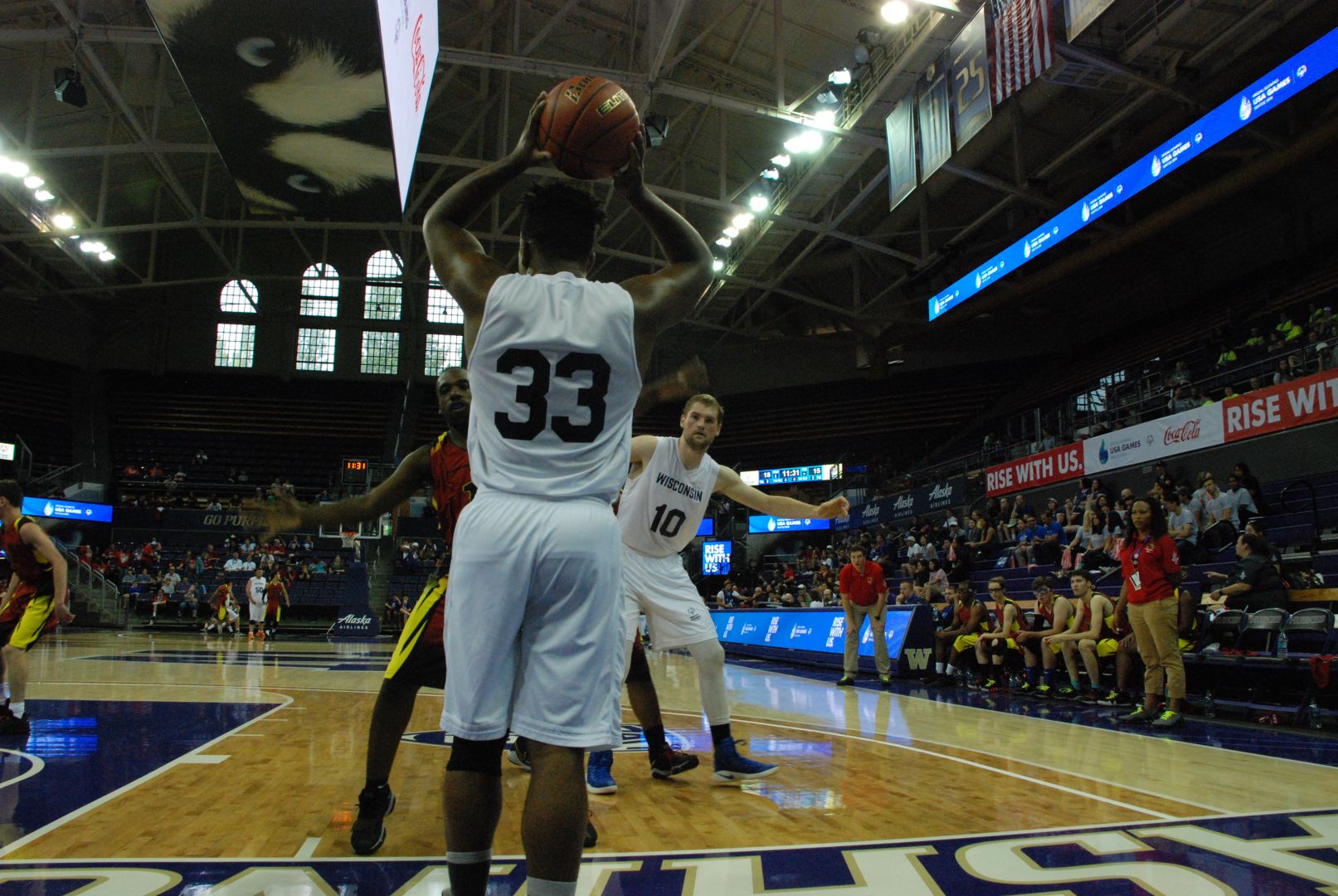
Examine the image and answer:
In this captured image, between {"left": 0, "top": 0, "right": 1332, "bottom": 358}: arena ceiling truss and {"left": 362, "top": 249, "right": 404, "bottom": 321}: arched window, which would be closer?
{"left": 0, "top": 0, "right": 1332, "bottom": 358}: arena ceiling truss

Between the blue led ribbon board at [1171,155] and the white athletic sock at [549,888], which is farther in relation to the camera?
the blue led ribbon board at [1171,155]

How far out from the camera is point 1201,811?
364 cm

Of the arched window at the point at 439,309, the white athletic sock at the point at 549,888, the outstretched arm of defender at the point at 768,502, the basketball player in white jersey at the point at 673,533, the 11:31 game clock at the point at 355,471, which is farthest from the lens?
the arched window at the point at 439,309

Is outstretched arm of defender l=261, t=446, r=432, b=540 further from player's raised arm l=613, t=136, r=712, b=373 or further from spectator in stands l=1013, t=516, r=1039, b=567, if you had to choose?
spectator in stands l=1013, t=516, r=1039, b=567

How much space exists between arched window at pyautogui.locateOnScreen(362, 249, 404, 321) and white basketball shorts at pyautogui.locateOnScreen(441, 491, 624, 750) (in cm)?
3053

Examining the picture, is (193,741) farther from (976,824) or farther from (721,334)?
(721,334)

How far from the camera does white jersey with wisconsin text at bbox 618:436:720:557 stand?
15.2 feet

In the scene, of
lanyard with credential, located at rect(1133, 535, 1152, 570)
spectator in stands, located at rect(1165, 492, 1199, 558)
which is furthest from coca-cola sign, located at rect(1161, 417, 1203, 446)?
lanyard with credential, located at rect(1133, 535, 1152, 570)

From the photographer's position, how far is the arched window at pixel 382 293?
3109cm

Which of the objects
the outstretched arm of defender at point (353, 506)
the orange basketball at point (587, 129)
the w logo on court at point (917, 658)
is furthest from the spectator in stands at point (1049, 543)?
the orange basketball at point (587, 129)

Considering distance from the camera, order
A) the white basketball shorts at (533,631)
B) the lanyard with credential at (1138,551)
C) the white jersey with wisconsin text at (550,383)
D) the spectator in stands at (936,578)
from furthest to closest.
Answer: the spectator in stands at (936,578) → the lanyard with credential at (1138,551) → the white jersey with wisconsin text at (550,383) → the white basketball shorts at (533,631)

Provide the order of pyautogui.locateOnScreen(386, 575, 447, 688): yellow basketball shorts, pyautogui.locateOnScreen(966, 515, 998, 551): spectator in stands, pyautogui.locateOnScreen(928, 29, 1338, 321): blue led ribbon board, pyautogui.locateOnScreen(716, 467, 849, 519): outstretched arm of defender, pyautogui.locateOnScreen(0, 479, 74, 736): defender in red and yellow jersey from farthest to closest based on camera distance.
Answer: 1. pyautogui.locateOnScreen(966, 515, 998, 551): spectator in stands
2. pyautogui.locateOnScreen(928, 29, 1338, 321): blue led ribbon board
3. pyautogui.locateOnScreen(0, 479, 74, 736): defender in red and yellow jersey
4. pyautogui.locateOnScreen(716, 467, 849, 519): outstretched arm of defender
5. pyautogui.locateOnScreen(386, 575, 447, 688): yellow basketball shorts

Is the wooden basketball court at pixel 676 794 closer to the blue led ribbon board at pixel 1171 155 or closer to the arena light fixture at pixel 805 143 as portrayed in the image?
the blue led ribbon board at pixel 1171 155

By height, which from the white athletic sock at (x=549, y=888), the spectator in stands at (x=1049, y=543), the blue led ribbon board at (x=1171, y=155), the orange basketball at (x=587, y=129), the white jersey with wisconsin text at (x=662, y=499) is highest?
the blue led ribbon board at (x=1171, y=155)
